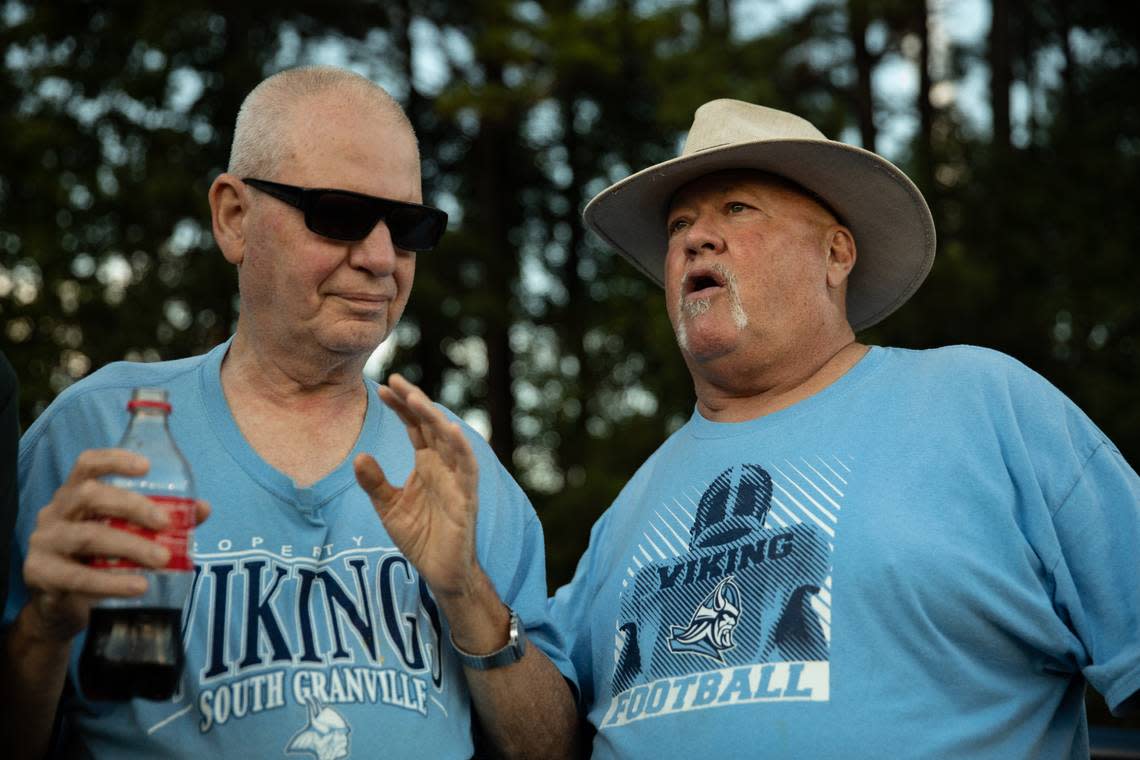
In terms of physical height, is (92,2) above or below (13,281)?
above

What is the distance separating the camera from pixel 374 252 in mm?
3131

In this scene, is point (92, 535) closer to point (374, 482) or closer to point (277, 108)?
point (374, 482)

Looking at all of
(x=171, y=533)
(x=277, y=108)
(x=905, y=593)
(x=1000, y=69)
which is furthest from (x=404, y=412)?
(x=1000, y=69)

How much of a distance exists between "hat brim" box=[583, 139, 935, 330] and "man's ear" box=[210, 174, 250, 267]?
1.18m

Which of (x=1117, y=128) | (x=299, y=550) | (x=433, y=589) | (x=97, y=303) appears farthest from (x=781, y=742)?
(x=97, y=303)

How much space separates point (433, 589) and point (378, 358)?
1673 centimetres

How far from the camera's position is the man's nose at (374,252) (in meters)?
3.12

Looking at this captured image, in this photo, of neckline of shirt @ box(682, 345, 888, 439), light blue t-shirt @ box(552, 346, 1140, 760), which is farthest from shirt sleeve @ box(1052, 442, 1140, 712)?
neckline of shirt @ box(682, 345, 888, 439)

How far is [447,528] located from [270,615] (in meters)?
0.46

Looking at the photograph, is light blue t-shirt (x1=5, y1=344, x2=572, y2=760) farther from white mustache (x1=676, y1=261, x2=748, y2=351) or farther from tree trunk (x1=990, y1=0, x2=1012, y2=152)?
tree trunk (x1=990, y1=0, x2=1012, y2=152)

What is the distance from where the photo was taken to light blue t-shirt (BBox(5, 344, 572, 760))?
2793 millimetres

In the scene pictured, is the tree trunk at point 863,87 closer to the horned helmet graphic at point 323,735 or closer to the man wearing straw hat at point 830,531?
the man wearing straw hat at point 830,531

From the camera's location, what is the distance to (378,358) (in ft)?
63.8

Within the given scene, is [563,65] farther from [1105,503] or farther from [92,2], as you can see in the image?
[1105,503]
